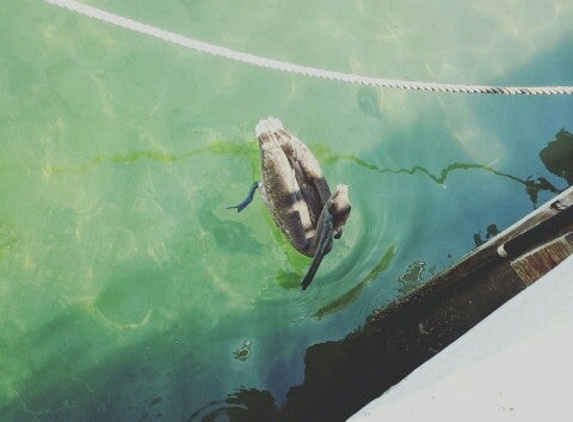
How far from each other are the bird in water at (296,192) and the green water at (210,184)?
1.79 feet

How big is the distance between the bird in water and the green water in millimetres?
544

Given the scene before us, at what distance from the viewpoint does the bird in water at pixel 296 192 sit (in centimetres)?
349

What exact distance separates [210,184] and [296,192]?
3.06 feet

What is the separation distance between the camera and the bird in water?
349 centimetres

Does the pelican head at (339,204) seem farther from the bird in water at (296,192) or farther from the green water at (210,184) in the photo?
the green water at (210,184)

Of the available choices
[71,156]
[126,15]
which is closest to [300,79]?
[126,15]

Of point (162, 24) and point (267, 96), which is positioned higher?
point (162, 24)

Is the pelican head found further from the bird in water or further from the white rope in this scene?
the white rope

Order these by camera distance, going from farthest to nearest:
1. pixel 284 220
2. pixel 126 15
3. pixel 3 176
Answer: pixel 126 15 < pixel 3 176 < pixel 284 220

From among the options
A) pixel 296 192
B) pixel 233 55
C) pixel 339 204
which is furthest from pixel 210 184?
pixel 233 55

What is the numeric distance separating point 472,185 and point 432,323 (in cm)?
130

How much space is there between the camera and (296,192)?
11.6 ft

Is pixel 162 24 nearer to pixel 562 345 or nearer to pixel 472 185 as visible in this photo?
pixel 472 185

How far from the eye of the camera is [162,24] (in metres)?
4.56
